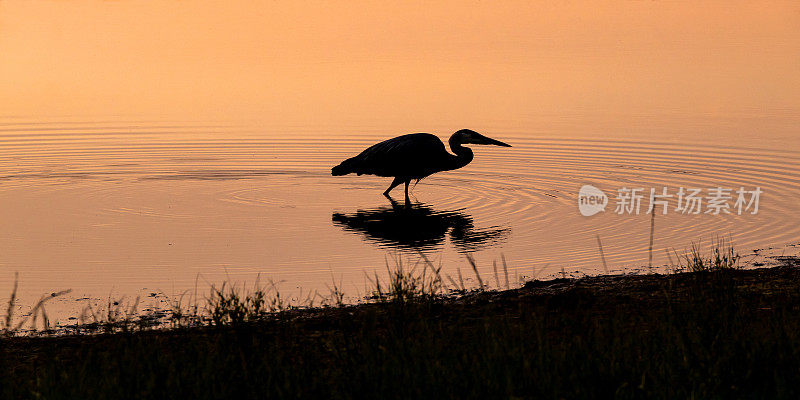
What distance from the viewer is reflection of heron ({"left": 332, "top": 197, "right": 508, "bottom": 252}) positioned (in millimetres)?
12883

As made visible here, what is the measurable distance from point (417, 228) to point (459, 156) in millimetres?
3799

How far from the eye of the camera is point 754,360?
21.9ft

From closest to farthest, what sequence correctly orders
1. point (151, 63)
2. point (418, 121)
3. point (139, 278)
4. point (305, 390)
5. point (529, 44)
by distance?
point (305, 390), point (139, 278), point (418, 121), point (151, 63), point (529, 44)

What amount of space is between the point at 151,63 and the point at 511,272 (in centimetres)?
2881

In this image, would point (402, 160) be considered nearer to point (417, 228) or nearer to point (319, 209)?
point (319, 209)

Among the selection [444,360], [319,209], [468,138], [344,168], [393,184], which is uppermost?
[468,138]

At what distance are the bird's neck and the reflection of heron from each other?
1856 mm

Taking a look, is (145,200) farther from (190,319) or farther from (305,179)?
(190,319)

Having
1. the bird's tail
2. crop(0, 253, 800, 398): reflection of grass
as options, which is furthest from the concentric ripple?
crop(0, 253, 800, 398): reflection of grass

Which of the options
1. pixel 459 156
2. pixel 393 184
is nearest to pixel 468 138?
pixel 459 156

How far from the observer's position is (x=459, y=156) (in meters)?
17.5

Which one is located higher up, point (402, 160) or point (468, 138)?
point (468, 138)

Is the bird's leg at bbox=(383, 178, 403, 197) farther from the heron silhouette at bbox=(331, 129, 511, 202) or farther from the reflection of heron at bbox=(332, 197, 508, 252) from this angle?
the reflection of heron at bbox=(332, 197, 508, 252)

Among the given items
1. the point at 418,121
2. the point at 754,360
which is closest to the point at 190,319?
the point at 754,360
